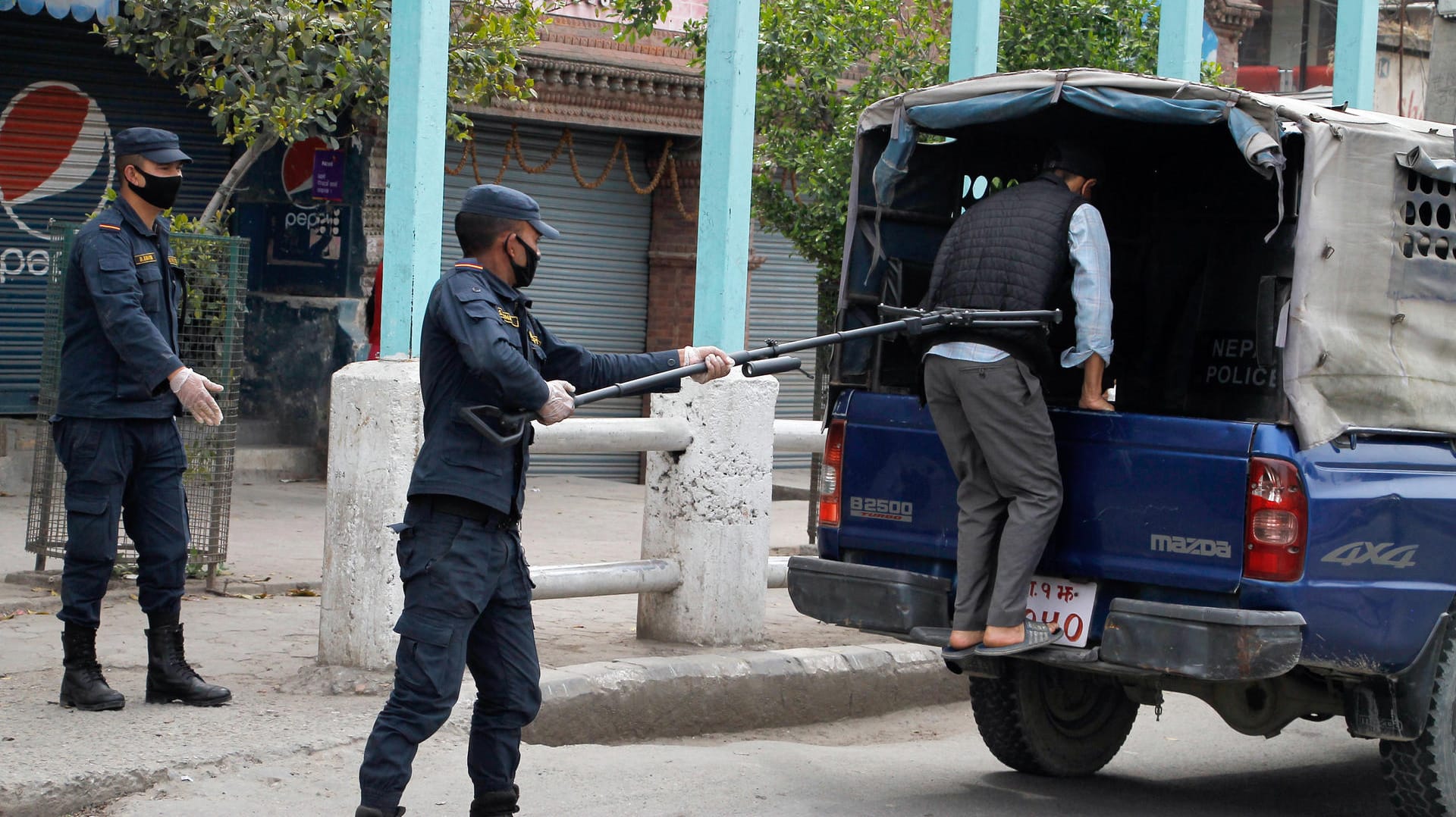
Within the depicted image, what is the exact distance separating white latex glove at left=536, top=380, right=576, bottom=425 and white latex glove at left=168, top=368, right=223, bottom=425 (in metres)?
1.30

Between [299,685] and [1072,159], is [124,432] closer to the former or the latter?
[299,685]

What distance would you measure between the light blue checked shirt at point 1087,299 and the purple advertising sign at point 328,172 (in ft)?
28.3

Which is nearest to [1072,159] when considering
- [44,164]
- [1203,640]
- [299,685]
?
[1203,640]

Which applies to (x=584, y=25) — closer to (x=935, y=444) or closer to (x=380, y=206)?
(x=380, y=206)

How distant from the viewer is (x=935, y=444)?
222 inches

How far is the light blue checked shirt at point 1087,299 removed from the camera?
206 inches

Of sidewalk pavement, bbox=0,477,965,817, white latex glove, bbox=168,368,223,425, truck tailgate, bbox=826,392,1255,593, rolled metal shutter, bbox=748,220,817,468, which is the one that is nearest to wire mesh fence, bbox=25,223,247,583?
sidewalk pavement, bbox=0,477,965,817

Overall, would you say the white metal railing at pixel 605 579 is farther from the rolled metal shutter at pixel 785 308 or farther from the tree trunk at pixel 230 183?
the rolled metal shutter at pixel 785 308

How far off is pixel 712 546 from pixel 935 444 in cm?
183

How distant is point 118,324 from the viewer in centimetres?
546

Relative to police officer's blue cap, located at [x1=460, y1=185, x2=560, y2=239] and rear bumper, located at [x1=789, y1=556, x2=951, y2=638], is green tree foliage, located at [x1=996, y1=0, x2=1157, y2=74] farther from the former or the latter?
police officer's blue cap, located at [x1=460, y1=185, x2=560, y2=239]

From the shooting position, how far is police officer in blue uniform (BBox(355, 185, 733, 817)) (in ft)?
14.4

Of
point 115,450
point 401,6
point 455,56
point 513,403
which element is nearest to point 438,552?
point 513,403

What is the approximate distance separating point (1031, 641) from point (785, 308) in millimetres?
11391
